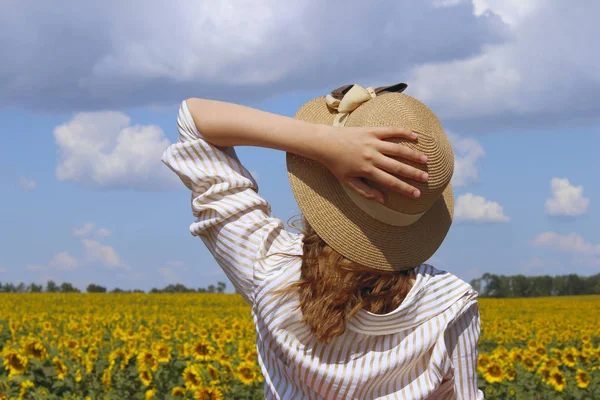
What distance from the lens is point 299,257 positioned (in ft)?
5.62

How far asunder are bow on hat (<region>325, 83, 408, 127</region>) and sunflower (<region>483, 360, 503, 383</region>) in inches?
175

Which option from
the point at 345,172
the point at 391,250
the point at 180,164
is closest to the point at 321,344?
the point at 391,250

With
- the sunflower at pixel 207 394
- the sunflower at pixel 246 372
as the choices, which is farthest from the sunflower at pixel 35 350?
the sunflower at pixel 207 394

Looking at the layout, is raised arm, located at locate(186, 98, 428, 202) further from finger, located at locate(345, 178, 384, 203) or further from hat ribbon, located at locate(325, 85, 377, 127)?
hat ribbon, located at locate(325, 85, 377, 127)

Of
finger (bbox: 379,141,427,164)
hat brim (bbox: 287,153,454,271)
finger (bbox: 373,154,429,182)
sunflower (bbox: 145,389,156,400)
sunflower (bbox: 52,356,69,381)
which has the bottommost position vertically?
sunflower (bbox: 145,389,156,400)

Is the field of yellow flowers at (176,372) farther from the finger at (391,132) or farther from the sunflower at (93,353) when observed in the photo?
the finger at (391,132)

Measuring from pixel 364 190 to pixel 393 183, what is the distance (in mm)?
73

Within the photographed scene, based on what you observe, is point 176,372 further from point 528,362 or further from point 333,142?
point 333,142

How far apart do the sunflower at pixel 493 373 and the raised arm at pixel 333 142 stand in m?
4.61

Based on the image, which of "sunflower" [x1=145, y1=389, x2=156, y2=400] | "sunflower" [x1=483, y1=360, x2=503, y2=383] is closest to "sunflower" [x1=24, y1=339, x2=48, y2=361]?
"sunflower" [x1=145, y1=389, x2=156, y2=400]

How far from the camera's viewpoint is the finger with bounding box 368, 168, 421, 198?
62.8 inches

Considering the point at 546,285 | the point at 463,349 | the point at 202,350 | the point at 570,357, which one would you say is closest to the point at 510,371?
the point at 570,357

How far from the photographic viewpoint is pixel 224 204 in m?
1.76

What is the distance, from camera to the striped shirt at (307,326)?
1671 millimetres
